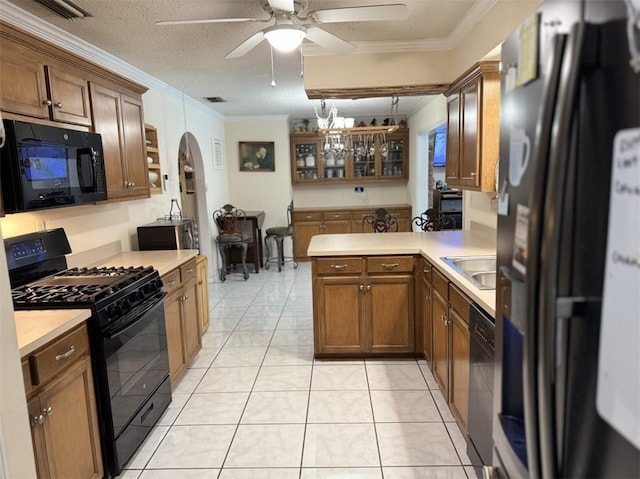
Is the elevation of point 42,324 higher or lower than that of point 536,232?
lower

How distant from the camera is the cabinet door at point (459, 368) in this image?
212cm

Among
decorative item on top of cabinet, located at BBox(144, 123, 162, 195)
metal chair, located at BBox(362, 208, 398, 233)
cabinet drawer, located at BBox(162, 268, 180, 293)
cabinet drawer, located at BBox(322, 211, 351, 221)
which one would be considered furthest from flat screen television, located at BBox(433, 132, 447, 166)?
cabinet drawer, located at BBox(162, 268, 180, 293)

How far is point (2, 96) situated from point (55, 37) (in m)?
1.10

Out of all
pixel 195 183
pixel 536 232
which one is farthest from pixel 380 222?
pixel 536 232

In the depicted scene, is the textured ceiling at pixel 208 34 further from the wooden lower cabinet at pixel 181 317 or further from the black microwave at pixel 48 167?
the wooden lower cabinet at pixel 181 317

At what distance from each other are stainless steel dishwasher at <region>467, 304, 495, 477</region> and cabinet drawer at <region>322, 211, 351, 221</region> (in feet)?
16.7

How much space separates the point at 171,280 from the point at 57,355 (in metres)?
1.20

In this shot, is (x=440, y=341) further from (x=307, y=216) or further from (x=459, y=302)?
(x=307, y=216)

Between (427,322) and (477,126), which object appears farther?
(427,322)

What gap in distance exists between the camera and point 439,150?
711 centimetres

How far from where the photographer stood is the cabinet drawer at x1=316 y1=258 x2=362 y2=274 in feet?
10.3

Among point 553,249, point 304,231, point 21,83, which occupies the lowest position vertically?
point 304,231

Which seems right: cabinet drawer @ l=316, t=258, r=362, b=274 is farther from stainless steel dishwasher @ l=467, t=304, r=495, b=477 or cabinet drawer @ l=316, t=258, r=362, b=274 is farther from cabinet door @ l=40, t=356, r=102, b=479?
cabinet door @ l=40, t=356, r=102, b=479

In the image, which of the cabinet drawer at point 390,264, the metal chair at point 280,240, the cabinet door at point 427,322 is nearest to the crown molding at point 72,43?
the cabinet drawer at point 390,264
